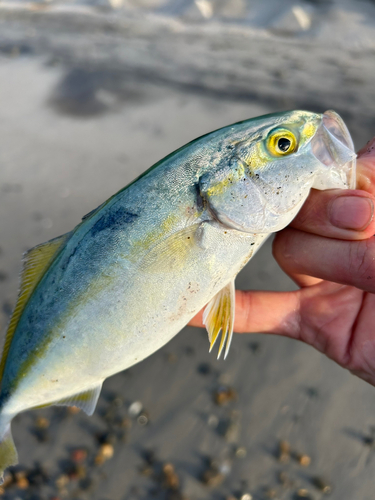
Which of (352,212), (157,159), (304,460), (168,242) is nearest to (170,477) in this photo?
(304,460)

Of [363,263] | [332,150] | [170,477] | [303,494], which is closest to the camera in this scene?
[332,150]

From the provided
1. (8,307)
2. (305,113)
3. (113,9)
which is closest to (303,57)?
(113,9)

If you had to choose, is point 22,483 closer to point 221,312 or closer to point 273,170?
point 221,312

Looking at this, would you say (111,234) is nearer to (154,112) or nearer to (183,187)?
(183,187)

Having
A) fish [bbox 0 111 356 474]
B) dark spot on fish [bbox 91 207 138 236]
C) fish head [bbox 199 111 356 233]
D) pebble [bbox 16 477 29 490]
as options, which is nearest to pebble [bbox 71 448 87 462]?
pebble [bbox 16 477 29 490]

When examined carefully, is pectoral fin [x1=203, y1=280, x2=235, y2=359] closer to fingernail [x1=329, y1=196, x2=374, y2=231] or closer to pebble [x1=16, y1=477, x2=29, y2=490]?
fingernail [x1=329, y1=196, x2=374, y2=231]

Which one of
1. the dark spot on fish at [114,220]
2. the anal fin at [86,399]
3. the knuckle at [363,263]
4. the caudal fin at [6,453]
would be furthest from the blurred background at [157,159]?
the dark spot on fish at [114,220]

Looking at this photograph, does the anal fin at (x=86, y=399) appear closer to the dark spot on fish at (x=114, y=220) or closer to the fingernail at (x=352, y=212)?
the dark spot on fish at (x=114, y=220)
